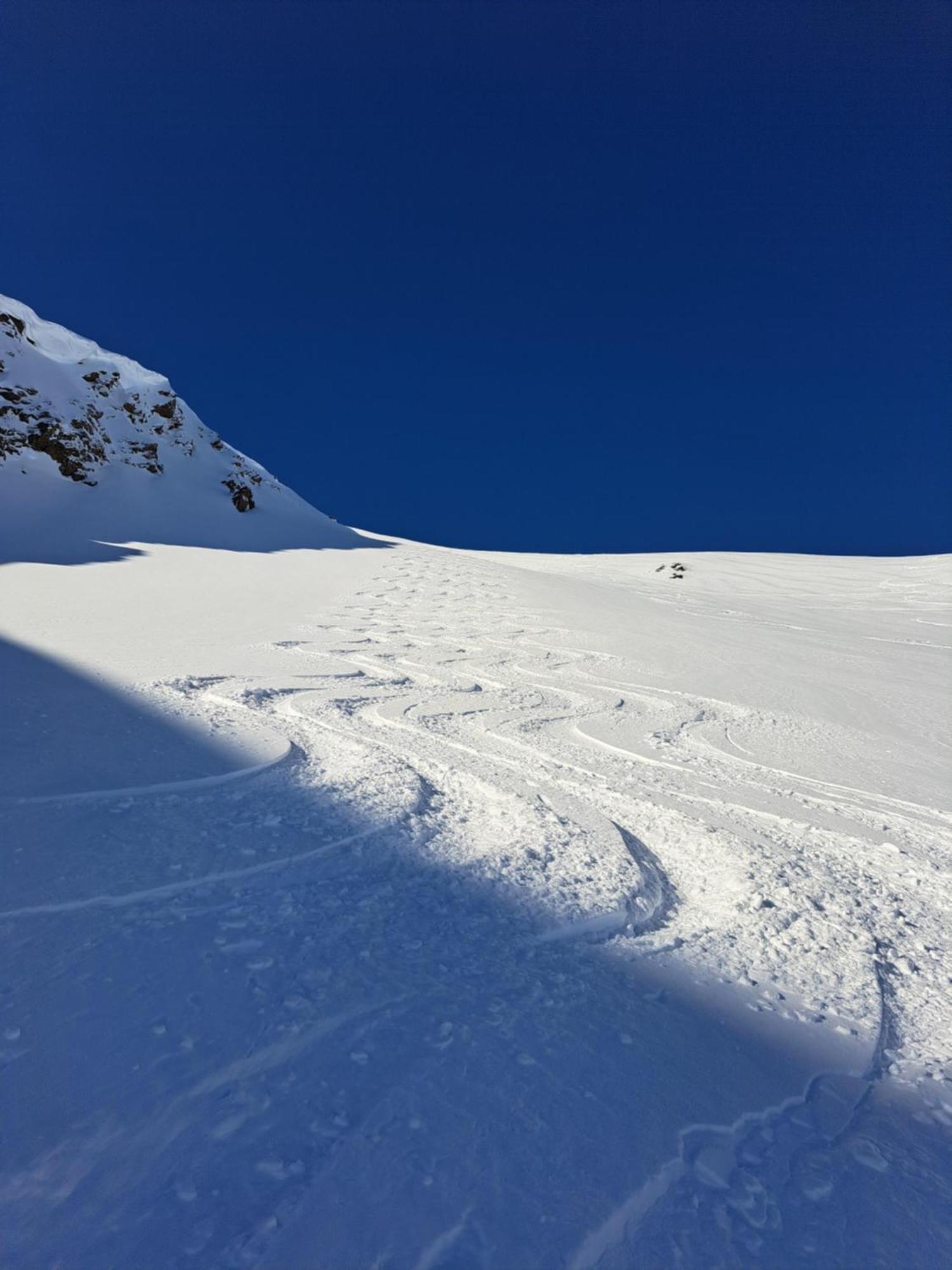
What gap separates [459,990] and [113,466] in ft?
56.9

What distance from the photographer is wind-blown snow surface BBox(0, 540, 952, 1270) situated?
801mm

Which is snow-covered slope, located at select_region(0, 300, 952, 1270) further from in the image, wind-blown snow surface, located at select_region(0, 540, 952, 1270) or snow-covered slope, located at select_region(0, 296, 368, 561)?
snow-covered slope, located at select_region(0, 296, 368, 561)

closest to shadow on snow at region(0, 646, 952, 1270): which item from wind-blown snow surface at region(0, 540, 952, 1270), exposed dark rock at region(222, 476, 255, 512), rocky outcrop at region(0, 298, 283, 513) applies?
wind-blown snow surface at region(0, 540, 952, 1270)

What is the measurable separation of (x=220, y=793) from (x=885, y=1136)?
1.65 meters

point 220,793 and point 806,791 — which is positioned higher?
point 806,791

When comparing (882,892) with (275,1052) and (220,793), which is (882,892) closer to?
(275,1052)

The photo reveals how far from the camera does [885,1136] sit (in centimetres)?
94

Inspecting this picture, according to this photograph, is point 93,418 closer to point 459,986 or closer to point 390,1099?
point 459,986

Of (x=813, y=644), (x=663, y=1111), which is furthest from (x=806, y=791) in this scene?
(x=813, y=644)

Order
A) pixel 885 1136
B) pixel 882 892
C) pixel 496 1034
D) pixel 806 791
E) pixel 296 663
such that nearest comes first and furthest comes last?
pixel 885 1136 → pixel 496 1034 → pixel 882 892 → pixel 806 791 → pixel 296 663

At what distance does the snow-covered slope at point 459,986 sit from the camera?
31.5 inches

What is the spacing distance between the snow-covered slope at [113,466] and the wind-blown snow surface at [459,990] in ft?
32.7

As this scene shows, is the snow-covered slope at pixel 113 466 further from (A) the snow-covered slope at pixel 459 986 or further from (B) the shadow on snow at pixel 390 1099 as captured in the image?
(B) the shadow on snow at pixel 390 1099

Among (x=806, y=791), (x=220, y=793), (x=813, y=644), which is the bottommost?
(x=220, y=793)
